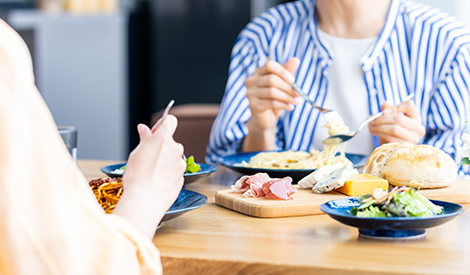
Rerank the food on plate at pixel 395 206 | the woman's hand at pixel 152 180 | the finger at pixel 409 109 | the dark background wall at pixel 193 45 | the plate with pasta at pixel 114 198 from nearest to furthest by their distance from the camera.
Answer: the woman's hand at pixel 152 180 → the food on plate at pixel 395 206 → the plate with pasta at pixel 114 198 → the finger at pixel 409 109 → the dark background wall at pixel 193 45

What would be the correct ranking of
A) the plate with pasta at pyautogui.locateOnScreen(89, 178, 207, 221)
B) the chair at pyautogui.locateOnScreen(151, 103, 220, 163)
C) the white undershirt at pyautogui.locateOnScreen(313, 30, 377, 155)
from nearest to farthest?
the plate with pasta at pyautogui.locateOnScreen(89, 178, 207, 221) → the white undershirt at pyautogui.locateOnScreen(313, 30, 377, 155) → the chair at pyautogui.locateOnScreen(151, 103, 220, 163)

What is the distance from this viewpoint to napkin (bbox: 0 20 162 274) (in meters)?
0.58

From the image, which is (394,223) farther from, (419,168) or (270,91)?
(270,91)

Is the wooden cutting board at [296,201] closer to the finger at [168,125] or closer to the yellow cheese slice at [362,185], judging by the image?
the yellow cheese slice at [362,185]

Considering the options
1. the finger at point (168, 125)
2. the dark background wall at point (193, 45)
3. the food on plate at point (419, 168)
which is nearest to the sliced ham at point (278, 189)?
the food on plate at point (419, 168)

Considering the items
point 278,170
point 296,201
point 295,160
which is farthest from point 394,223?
point 295,160

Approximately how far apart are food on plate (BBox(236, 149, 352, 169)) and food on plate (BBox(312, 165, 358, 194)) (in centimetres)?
21

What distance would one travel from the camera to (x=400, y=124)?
1.55 metres

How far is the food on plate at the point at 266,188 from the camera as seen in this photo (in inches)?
45.0

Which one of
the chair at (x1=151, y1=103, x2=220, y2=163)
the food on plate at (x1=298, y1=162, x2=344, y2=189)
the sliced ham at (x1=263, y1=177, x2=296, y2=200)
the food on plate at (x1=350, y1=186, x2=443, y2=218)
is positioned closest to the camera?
the food on plate at (x1=350, y1=186, x2=443, y2=218)

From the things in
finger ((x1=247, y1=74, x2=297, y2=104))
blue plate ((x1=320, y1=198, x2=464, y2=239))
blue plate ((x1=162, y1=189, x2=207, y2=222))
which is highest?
finger ((x1=247, y1=74, x2=297, y2=104))

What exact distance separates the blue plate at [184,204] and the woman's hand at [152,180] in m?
0.11

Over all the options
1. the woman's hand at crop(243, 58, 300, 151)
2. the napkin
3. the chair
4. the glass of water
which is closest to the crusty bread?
the woman's hand at crop(243, 58, 300, 151)

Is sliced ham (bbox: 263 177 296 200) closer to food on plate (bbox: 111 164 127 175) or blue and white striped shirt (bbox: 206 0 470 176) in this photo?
food on plate (bbox: 111 164 127 175)
